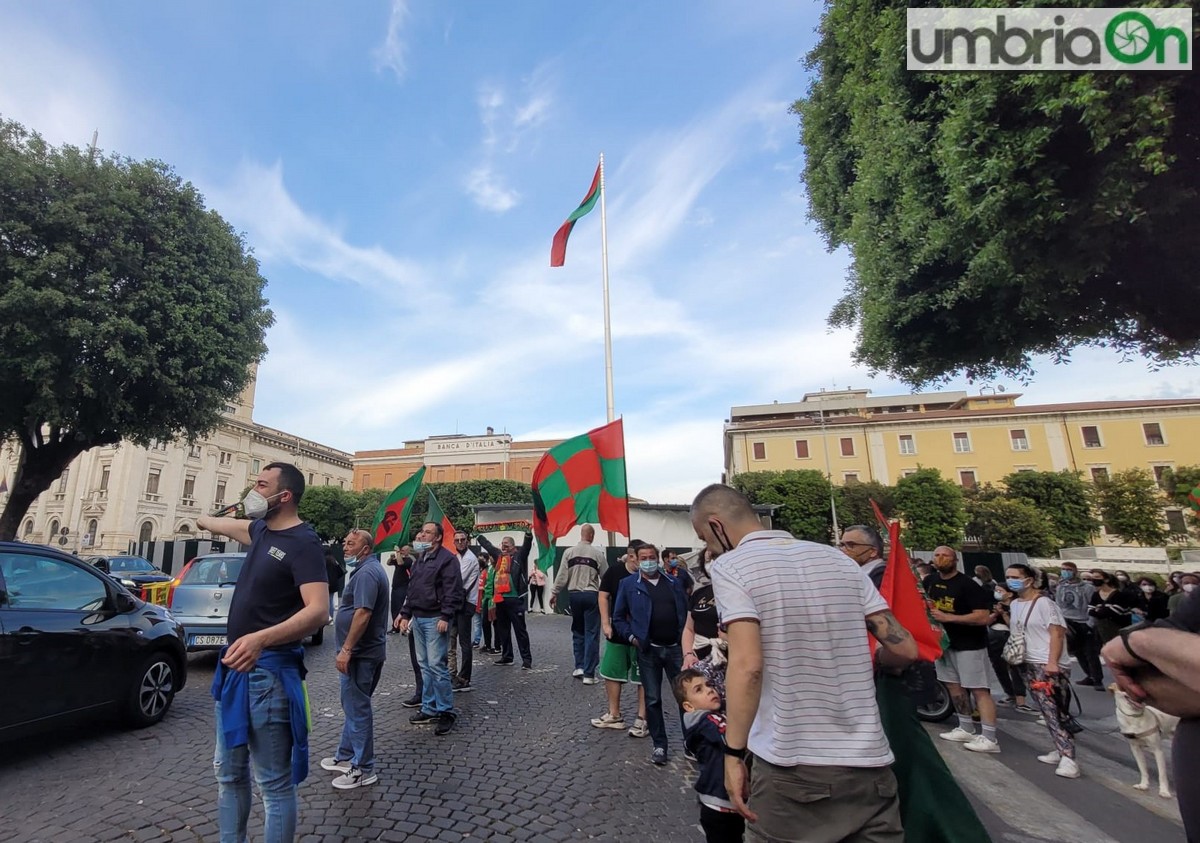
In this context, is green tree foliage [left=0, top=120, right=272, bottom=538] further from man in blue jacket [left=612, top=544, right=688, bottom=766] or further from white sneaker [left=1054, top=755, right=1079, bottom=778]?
white sneaker [left=1054, top=755, right=1079, bottom=778]

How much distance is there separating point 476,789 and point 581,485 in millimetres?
3281

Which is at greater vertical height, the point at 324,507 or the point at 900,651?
the point at 324,507

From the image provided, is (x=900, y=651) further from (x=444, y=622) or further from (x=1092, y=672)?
(x=1092, y=672)

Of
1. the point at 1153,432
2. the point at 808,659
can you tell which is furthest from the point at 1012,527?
the point at 808,659

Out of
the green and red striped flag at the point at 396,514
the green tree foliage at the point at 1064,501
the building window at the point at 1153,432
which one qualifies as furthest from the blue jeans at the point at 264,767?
the building window at the point at 1153,432

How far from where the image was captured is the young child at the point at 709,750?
8.66ft

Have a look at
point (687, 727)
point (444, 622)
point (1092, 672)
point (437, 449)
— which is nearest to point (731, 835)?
point (687, 727)

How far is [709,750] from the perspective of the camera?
2.76m

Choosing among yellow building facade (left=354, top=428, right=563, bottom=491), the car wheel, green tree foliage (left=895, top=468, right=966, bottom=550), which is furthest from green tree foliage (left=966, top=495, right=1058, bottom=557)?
yellow building facade (left=354, top=428, right=563, bottom=491)

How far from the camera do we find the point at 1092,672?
8.92 metres

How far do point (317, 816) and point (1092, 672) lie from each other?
10.8m

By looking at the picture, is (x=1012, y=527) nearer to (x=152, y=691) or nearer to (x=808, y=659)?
(x=808, y=659)

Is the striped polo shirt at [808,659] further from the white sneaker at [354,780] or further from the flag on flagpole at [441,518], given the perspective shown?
the flag on flagpole at [441,518]

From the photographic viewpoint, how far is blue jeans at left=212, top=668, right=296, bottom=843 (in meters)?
2.68
